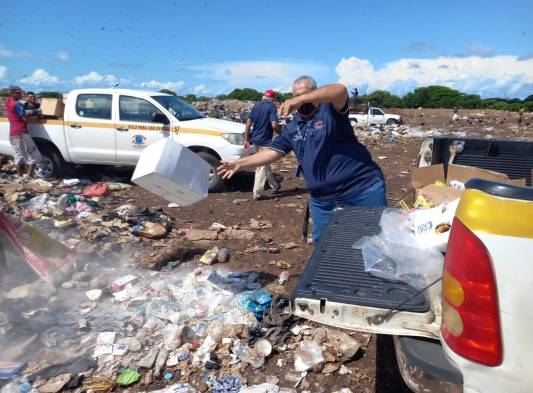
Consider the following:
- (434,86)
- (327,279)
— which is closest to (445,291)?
(327,279)

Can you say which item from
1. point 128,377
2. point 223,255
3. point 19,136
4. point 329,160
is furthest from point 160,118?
point 128,377

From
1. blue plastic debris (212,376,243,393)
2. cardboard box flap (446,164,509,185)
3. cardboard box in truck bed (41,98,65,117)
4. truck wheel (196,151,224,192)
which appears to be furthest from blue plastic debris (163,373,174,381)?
cardboard box in truck bed (41,98,65,117)

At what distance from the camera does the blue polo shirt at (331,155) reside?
3.10m

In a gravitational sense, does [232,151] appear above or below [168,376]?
above

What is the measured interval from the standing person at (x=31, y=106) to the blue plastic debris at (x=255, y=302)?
6.96 m

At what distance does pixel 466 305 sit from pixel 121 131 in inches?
302

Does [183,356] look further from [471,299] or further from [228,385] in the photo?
[471,299]

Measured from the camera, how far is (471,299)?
4.58ft

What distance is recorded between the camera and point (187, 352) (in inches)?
127

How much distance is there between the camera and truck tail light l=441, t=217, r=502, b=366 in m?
1.36

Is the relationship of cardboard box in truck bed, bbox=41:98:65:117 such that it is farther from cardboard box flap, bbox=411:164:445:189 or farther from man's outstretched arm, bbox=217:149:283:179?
cardboard box flap, bbox=411:164:445:189

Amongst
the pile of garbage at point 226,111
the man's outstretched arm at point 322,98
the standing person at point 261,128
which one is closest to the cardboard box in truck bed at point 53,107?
the standing person at point 261,128

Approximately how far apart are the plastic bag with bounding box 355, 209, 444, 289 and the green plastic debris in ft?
6.00

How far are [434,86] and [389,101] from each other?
9103mm
